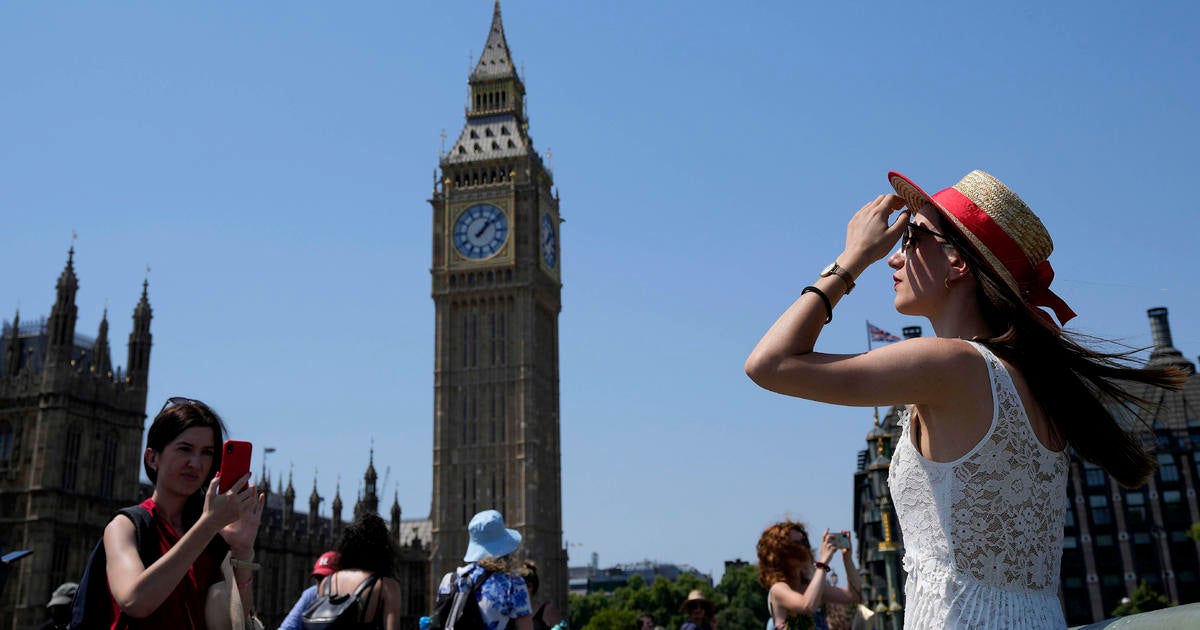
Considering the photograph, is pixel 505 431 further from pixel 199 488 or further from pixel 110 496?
pixel 199 488

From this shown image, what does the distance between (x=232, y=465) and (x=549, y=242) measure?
2373 inches

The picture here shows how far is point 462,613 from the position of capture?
582 cm

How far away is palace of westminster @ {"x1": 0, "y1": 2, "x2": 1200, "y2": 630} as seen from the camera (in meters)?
36.2

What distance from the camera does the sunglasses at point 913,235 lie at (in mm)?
2479

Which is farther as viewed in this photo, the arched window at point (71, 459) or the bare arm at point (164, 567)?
the arched window at point (71, 459)

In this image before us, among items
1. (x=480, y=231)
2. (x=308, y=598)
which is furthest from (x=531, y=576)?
(x=480, y=231)

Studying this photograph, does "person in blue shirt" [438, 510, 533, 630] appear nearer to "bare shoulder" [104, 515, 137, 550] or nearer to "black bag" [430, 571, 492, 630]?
"black bag" [430, 571, 492, 630]

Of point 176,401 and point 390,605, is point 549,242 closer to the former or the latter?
point 390,605

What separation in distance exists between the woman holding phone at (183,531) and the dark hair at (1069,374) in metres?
2.00

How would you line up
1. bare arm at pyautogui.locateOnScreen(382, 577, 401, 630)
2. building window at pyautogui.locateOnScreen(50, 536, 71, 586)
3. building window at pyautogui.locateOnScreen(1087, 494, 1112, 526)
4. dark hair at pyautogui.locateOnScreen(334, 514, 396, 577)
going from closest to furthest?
bare arm at pyautogui.locateOnScreen(382, 577, 401, 630)
dark hair at pyautogui.locateOnScreen(334, 514, 396, 577)
building window at pyautogui.locateOnScreen(50, 536, 71, 586)
building window at pyautogui.locateOnScreen(1087, 494, 1112, 526)

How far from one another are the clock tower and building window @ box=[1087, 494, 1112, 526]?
87.0 feet

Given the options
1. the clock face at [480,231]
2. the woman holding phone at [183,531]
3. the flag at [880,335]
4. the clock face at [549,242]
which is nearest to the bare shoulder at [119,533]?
the woman holding phone at [183,531]

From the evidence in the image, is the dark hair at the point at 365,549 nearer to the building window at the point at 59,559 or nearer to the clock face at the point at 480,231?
the building window at the point at 59,559

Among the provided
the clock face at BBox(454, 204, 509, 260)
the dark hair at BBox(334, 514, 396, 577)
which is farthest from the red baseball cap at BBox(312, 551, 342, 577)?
the clock face at BBox(454, 204, 509, 260)
